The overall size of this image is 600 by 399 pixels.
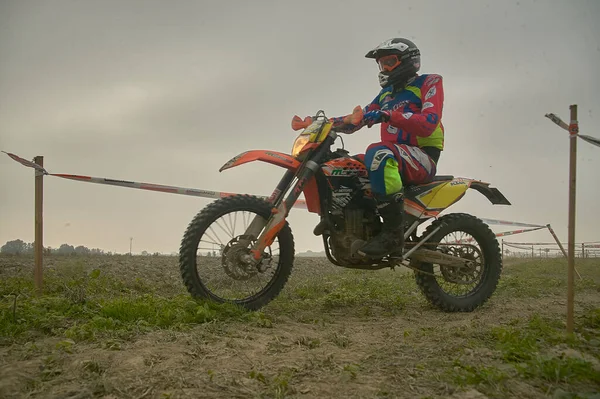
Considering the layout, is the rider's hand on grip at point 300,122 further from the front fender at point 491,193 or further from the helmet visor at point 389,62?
the front fender at point 491,193

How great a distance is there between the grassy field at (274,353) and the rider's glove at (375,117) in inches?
78.8

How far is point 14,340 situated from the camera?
11.0 feet

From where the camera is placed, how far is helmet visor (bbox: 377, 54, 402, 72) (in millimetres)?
5586

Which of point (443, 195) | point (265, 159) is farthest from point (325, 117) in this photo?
point (443, 195)

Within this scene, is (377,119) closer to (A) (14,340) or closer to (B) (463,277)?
(B) (463,277)

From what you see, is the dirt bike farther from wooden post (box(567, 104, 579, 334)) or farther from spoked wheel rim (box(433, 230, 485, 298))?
wooden post (box(567, 104, 579, 334))

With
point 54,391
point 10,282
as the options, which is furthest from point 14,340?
point 10,282

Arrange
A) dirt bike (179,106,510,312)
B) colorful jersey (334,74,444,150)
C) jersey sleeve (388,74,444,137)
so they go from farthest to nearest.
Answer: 1. colorful jersey (334,74,444,150)
2. jersey sleeve (388,74,444,137)
3. dirt bike (179,106,510,312)

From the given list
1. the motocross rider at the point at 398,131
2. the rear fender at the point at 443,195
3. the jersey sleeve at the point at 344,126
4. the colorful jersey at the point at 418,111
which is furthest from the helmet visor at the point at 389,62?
the rear fender at the point at 443,195

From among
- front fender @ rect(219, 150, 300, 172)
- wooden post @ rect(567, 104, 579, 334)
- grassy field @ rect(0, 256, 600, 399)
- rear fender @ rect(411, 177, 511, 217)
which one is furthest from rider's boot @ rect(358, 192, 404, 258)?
wooden post @ rect(567, 104, 579, 334)

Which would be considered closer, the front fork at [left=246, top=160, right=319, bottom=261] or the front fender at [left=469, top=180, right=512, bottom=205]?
the front fork at [left=246, top=160, right=319, bottom=261]

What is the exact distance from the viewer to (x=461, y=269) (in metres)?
5.82

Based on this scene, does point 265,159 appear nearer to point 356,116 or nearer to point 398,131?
point 356,116

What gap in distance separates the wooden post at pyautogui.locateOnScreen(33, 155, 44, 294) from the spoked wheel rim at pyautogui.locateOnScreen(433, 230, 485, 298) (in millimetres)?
4330
